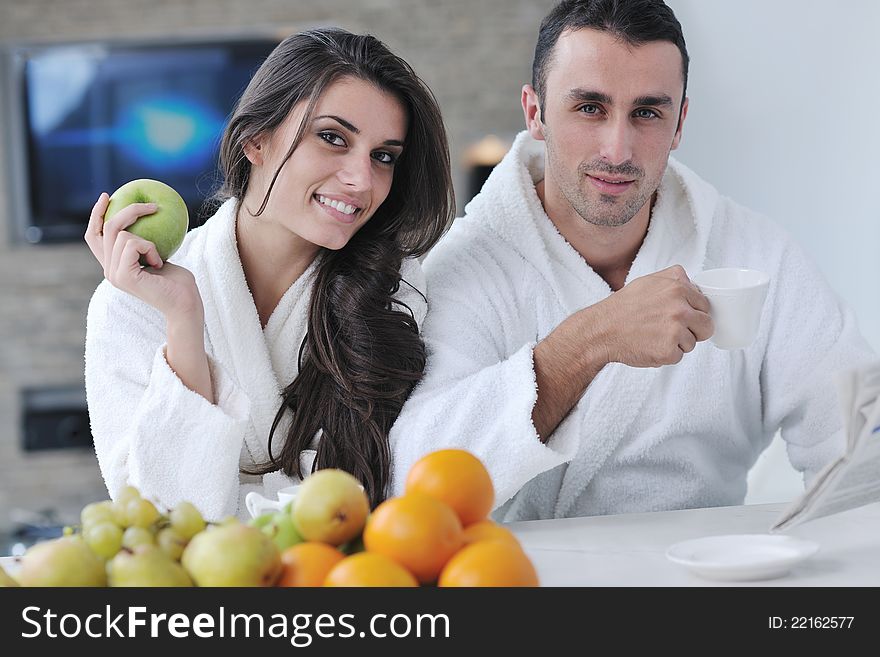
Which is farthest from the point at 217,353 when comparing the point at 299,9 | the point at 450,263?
the point at 299,9

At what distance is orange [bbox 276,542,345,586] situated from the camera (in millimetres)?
797

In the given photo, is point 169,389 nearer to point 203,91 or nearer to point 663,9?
point 663,9

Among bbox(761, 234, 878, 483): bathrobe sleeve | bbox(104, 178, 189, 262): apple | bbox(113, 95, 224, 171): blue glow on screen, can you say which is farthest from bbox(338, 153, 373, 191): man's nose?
bbox(113, 95, 224, 171): blue glow on screen

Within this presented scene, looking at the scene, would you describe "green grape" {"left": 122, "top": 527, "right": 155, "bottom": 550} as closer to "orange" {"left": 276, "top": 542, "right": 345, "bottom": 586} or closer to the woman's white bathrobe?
"orange" {"left": 276, "top": 542, "right": 345, "bottom": 586}

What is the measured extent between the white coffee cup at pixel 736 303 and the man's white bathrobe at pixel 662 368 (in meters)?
0.40

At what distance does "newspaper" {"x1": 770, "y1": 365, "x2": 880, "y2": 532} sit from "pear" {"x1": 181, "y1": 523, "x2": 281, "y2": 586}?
21.2 inches

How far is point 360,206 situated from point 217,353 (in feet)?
1.10

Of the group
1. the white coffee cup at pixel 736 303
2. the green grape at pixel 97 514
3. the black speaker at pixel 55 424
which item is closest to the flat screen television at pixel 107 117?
the black speaker at pixel 55 424

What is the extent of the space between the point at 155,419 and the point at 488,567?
0.78 metres

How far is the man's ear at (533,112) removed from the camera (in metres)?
1.84

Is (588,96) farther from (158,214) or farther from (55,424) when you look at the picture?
(55,424)

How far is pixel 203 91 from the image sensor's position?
174 inches

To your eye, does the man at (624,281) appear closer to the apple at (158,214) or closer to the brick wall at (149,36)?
the apple at (158,214)

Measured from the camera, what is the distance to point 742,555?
1.05m
